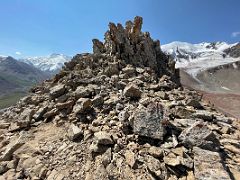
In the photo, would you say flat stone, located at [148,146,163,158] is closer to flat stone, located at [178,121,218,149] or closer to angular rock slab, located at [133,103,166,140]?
angular rock slab, located at [133,103,166,140]

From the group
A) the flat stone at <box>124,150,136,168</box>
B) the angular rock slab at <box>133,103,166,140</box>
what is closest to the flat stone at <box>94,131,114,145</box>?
the flat stone at <box>124,150,136,168</box>

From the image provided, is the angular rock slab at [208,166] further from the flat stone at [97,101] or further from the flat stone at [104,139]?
the flat stone at [97,101]

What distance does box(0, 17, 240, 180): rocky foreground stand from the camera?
9.93m

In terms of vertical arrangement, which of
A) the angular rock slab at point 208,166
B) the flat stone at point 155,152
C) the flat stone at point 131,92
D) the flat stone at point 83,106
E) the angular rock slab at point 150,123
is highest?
the flat stone at point 131,92

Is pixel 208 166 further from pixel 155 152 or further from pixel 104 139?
pixel 104 139

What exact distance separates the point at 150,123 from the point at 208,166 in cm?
323

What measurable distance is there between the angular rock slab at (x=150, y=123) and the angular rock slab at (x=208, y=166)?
1.80 m

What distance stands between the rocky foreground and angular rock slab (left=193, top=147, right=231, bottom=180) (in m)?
0.03

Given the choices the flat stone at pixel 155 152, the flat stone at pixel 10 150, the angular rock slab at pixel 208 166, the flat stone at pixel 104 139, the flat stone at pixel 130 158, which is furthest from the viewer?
the flat stone at pixel 10 150

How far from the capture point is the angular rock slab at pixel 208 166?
869cm

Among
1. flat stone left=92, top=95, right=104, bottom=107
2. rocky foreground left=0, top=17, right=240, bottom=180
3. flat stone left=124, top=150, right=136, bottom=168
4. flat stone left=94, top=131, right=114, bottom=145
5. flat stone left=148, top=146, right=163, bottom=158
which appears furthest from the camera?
flat stone left=92, top=95, right=104, bottom=107

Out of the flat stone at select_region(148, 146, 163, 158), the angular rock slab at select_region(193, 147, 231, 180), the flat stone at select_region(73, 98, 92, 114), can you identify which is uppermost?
the flat stone at select_region(73, 98, 92, 114)

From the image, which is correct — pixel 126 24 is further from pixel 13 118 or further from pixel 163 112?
pixel 163 112

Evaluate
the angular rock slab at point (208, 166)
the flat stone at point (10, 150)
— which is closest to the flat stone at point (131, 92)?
the angular rock slab at point (208, 166)
